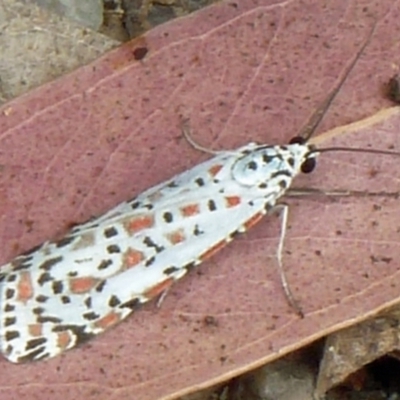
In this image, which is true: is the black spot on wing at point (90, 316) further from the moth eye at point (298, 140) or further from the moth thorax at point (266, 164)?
the moth eye at point (298, 140)

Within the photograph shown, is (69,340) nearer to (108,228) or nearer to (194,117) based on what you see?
(108,228)

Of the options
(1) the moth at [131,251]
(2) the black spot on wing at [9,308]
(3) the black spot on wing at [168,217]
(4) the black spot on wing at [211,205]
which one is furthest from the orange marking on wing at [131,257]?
(2) the black spot on wing at [9,308]

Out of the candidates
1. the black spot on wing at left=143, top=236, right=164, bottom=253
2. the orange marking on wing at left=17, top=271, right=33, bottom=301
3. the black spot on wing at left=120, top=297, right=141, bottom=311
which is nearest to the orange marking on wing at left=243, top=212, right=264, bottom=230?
the black spot on wing at left=143, top=236, right=164, bottom=253

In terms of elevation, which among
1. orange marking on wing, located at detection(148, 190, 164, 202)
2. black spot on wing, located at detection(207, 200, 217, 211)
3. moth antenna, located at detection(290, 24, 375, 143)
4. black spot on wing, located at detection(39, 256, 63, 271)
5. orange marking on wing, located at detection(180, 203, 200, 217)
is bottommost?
black spot on wing, located at detection(207, 200, 217, 211)

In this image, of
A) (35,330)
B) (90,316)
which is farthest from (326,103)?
(35,330)

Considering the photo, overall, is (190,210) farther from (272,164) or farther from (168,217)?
(272,164)

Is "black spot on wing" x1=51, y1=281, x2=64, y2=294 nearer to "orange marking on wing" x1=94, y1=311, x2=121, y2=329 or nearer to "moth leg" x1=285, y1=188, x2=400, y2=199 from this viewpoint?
"orange marking on wing" x1=94, y1=311, x2=121, y2=329
